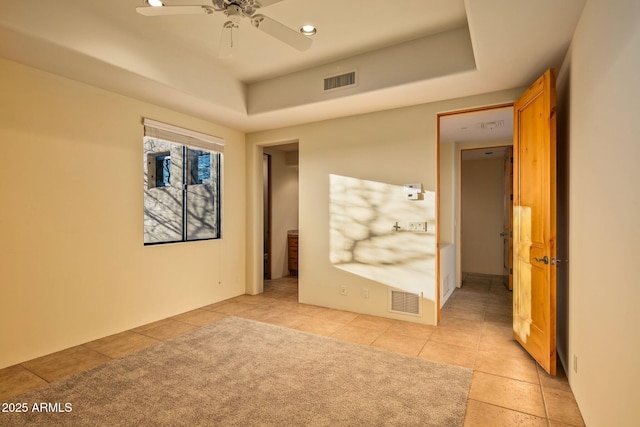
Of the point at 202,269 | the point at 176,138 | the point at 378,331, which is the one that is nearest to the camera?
the point at 378,331

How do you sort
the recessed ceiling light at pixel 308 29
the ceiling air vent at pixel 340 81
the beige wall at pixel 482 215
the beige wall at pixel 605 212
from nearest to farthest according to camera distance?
1. the beige wall at pixel 605 212
2. the recessed ceiling light at pixel 308 29
3. the ceiling air vent at pixel 340 81
4. the beige wall at pixel 482 215

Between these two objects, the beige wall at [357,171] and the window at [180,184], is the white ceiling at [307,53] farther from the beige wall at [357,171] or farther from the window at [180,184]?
the window at [180,184]

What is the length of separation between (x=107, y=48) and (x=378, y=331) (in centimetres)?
380

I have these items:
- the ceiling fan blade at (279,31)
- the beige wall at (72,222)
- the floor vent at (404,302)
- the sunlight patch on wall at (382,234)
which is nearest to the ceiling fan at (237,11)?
the ceiling fan blade at (279,31)

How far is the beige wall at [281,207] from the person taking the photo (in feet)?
21.0

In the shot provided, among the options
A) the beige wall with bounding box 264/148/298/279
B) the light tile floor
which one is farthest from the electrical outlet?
the beige wall with bounding box 264/148/298/279

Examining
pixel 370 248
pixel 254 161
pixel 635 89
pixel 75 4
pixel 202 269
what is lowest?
pixel 202 269

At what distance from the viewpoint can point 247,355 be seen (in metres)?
2.94

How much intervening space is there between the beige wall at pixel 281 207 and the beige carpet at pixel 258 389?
334cm

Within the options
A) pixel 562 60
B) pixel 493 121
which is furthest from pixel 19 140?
pixel 493 121

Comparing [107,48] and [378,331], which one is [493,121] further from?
[107,48]

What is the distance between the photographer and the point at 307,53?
3389 mm

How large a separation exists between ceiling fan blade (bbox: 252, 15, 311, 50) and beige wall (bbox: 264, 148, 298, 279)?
3939 millimetres

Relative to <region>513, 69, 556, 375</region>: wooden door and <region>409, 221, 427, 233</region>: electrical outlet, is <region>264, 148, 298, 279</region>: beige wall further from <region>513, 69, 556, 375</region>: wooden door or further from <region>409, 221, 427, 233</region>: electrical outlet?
<region>513, 69, 556, 375</region>: wooden door
